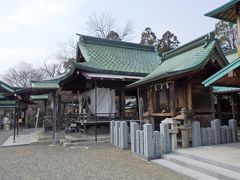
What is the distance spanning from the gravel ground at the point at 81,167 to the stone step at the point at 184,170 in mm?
144

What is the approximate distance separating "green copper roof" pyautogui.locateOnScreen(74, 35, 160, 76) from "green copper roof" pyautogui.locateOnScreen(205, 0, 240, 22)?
6.99 meters

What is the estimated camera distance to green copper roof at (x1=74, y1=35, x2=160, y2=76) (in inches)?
551

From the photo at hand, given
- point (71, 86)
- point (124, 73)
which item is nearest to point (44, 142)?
point (71, 86)

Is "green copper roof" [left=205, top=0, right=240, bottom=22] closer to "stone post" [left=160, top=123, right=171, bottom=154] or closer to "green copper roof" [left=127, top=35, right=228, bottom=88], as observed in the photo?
"green copper roof" [left=127, top=35, right=228, bottom=88]

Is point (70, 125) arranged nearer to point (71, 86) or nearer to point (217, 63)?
point (71, 86)

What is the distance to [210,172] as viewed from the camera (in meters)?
5.22

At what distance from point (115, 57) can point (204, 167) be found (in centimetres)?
1189

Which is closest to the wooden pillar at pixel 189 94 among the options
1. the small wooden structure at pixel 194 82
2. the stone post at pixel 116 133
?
the small wooden structure at pixel 194 82

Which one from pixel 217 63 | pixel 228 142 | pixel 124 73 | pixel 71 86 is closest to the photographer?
pixel 228 142

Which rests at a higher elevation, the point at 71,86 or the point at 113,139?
the point at 71,86

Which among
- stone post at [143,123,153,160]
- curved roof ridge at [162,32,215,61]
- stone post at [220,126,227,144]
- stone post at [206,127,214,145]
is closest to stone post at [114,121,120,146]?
stone post at [143,123,153,160]

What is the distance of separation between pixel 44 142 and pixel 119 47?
31.8ft

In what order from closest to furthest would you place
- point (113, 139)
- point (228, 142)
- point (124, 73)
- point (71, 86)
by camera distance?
point (228, 142), point (113, 139), point (124, 73), point (71, 86)

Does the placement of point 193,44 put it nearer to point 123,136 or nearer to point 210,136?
point 210,136
